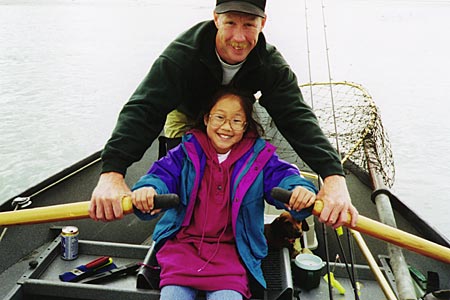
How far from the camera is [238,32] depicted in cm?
186

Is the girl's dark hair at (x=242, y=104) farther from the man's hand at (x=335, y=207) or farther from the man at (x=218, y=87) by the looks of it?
the man's hand at (x=335, y=207)

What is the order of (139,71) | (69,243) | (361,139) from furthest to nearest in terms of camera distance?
(139,71)
(361,139)
(69,243)

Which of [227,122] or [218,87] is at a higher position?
[218,87]

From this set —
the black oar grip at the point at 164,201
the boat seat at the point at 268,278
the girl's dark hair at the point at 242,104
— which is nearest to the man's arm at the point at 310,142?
the girl's dark hair at the point at 242,104

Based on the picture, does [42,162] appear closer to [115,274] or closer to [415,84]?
[115,274]

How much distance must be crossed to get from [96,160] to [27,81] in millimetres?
6778

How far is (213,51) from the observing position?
1.99 metres

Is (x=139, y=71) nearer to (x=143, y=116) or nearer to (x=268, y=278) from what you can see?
(x=143, y=116)

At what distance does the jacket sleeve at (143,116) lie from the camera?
1.74 m

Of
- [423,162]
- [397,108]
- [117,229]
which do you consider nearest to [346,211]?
[117,229]

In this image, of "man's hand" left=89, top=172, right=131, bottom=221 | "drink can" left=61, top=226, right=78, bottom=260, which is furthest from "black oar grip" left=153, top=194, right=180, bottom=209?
"drink can" left=61, top=226, right=78, bottom=260

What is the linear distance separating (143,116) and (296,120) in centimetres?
60

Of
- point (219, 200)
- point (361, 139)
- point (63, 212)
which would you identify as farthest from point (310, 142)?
point (361, 139)

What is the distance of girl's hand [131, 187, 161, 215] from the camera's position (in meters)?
1.55
